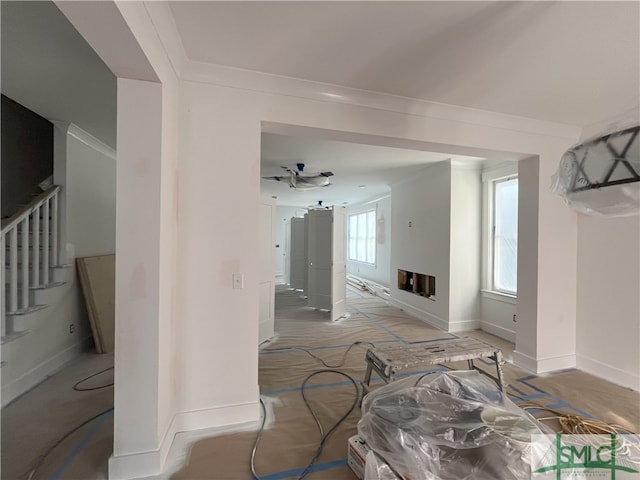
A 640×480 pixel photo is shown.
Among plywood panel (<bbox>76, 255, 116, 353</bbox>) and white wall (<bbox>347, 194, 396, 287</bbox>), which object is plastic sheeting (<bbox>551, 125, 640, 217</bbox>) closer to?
plywood panel (<bbox>76, 255, 116, 353</bbox>)

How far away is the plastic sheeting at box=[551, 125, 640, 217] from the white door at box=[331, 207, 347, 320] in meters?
3.90

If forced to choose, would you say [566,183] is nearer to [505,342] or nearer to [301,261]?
[505,342]

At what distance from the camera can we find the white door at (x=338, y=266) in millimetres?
4997

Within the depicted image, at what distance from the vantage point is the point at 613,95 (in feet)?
7.76

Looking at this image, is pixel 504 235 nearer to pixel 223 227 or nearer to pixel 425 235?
pixel 425 235

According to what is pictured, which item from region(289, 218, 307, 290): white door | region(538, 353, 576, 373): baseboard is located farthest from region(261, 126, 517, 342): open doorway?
region(289, 218, 307, 290): white door

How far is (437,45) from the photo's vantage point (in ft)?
5.86

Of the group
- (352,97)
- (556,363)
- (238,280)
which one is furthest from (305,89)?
(556,363)

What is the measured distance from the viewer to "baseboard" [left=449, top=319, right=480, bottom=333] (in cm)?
436

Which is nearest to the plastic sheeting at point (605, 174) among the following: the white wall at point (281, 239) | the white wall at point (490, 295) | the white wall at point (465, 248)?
the white wall at point (490, 295)

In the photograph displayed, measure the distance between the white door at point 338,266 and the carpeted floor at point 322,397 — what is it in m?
0.39

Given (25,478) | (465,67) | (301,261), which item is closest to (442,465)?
(25,478)

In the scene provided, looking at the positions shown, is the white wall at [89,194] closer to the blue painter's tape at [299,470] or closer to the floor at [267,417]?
the floor at [267,417]

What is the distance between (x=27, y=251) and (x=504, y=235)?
18.7 ft
